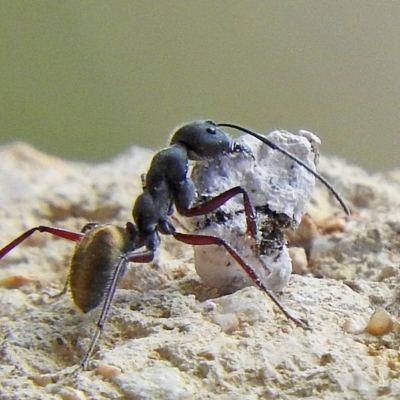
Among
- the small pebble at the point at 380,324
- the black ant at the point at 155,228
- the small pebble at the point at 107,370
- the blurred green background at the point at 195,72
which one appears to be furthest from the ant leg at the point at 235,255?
the blurred green background at the point at 195,72

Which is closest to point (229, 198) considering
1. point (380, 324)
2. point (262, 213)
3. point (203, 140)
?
point (262, 213)

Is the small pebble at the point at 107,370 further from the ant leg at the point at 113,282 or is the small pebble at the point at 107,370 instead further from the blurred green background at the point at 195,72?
the blurred green background at the point at 195,72

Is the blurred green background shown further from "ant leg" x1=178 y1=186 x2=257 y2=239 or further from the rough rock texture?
"ant leg" x1=178 y1=186 x2=257 y2=239

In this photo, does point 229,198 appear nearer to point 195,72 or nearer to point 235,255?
point 235,255

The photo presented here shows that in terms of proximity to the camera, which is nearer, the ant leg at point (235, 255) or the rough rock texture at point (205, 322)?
the rough rock texture at point (205, 322)

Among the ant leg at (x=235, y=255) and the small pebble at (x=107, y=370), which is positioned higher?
the ant leg at (x=235, y=255)

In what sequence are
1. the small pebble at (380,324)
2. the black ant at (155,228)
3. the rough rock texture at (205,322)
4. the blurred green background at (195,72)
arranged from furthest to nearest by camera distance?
the blurred green background at (195,72) → the black ant at (155,228) → the small pebble at (380,324) → the rough rock texture at (205,322)

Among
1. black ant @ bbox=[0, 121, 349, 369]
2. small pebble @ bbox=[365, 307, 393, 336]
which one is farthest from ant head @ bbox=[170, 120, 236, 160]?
small pebble @ bbox=[365, 307, 393, 336]
